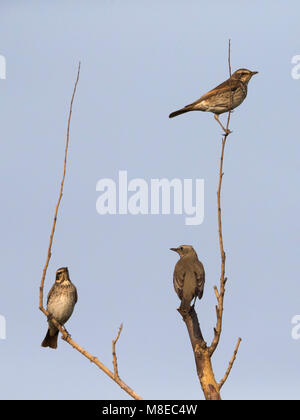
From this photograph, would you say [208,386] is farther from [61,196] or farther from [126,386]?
[61,196]

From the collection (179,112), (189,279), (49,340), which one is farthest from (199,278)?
(49,340)

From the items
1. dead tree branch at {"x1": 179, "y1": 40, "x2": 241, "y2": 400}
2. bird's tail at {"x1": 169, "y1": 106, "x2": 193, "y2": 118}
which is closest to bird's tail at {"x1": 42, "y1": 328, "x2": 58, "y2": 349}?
bird's tail at {"x1": 169, "y1": 106, "x2": 193, "y2": 118}

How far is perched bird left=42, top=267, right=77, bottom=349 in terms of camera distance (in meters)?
14.2

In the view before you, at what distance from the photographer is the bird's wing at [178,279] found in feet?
39.9

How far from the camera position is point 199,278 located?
490 inches

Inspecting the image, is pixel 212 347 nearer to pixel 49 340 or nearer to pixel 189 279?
pixel 189 279

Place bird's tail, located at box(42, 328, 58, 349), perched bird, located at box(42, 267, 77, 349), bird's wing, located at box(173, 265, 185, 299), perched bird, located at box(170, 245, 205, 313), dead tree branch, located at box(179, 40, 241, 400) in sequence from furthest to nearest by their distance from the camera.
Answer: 1. bird's tail, located at box(42, 328, 58, 349)
2. perched bird, located at box(42, 267, 77, 349)
3. bird's wing, located at box(173, 265, 185, 299)
4. perched bird, located at box(170, 245, 205, 313)
5. dead tree branch, located at box(179, 40, 241, 400)

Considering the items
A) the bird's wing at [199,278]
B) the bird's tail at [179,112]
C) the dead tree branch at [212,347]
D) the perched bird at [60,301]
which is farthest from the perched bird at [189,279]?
the bird's tail at [179,112]

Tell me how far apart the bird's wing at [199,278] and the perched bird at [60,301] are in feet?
9.40

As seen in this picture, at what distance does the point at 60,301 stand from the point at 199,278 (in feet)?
10.1

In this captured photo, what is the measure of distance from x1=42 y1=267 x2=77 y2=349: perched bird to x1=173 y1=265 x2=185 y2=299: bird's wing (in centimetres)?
263

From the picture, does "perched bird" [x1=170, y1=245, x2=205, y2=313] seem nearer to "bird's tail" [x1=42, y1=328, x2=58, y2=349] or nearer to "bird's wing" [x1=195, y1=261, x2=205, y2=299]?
"bird's wing" [x1=195, y1=261, x2=205, y2=299]
